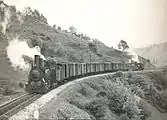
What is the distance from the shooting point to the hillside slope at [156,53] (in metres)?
5.84

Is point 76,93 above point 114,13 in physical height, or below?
below

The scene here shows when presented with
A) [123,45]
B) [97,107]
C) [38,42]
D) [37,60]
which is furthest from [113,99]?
[38,42]

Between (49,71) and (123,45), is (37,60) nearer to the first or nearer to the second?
(49,71)

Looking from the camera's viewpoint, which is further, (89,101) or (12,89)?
(12,89)

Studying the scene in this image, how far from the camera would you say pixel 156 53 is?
577cm

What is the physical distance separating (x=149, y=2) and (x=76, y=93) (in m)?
2.42

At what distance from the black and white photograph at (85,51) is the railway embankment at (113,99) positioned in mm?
17

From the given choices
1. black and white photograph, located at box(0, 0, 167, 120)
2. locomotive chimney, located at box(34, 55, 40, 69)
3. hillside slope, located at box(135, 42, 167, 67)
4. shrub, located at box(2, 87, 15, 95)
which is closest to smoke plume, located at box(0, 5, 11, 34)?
black and white photograph, located at box(0, 0, 167, 120)

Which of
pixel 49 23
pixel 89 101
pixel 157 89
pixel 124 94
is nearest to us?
pixel 89 101

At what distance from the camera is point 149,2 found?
595cm

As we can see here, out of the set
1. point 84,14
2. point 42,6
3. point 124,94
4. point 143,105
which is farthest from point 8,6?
point 143,105

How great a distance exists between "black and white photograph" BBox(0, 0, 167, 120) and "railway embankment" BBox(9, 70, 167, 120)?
0.02 m

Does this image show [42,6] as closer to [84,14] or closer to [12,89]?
[84,14]

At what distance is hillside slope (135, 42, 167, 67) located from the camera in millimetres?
5836
